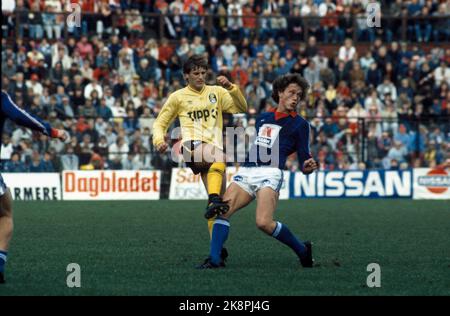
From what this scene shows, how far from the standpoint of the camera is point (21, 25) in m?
29.2

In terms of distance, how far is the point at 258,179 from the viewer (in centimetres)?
1031

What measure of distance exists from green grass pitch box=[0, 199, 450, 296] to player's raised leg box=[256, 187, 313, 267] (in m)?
0.18

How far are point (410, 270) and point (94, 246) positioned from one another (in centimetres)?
418

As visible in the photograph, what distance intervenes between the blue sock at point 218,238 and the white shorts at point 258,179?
390mm

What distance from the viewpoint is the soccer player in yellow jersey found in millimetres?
11023

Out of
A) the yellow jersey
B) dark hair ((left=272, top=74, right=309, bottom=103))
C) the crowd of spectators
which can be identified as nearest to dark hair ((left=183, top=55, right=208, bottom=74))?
the yellow jersey

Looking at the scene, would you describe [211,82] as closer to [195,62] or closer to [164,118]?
[164,118]

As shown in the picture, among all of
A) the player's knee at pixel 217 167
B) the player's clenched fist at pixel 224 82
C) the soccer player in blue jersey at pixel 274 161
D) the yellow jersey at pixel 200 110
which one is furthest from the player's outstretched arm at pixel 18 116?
the yellow jersey at pixel 200 110

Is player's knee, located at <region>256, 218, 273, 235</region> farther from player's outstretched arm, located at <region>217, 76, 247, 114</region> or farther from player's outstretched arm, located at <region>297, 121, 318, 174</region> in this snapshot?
player's outstretched arm, located at <region>217, 76, 247, 114</region>

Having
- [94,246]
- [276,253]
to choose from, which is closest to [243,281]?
[276,253]

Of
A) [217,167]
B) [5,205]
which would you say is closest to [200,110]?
[217,167]

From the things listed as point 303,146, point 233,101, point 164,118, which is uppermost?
point 233,101

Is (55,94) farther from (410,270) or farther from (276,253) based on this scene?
(410,270)

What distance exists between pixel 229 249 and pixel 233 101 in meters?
1.98
